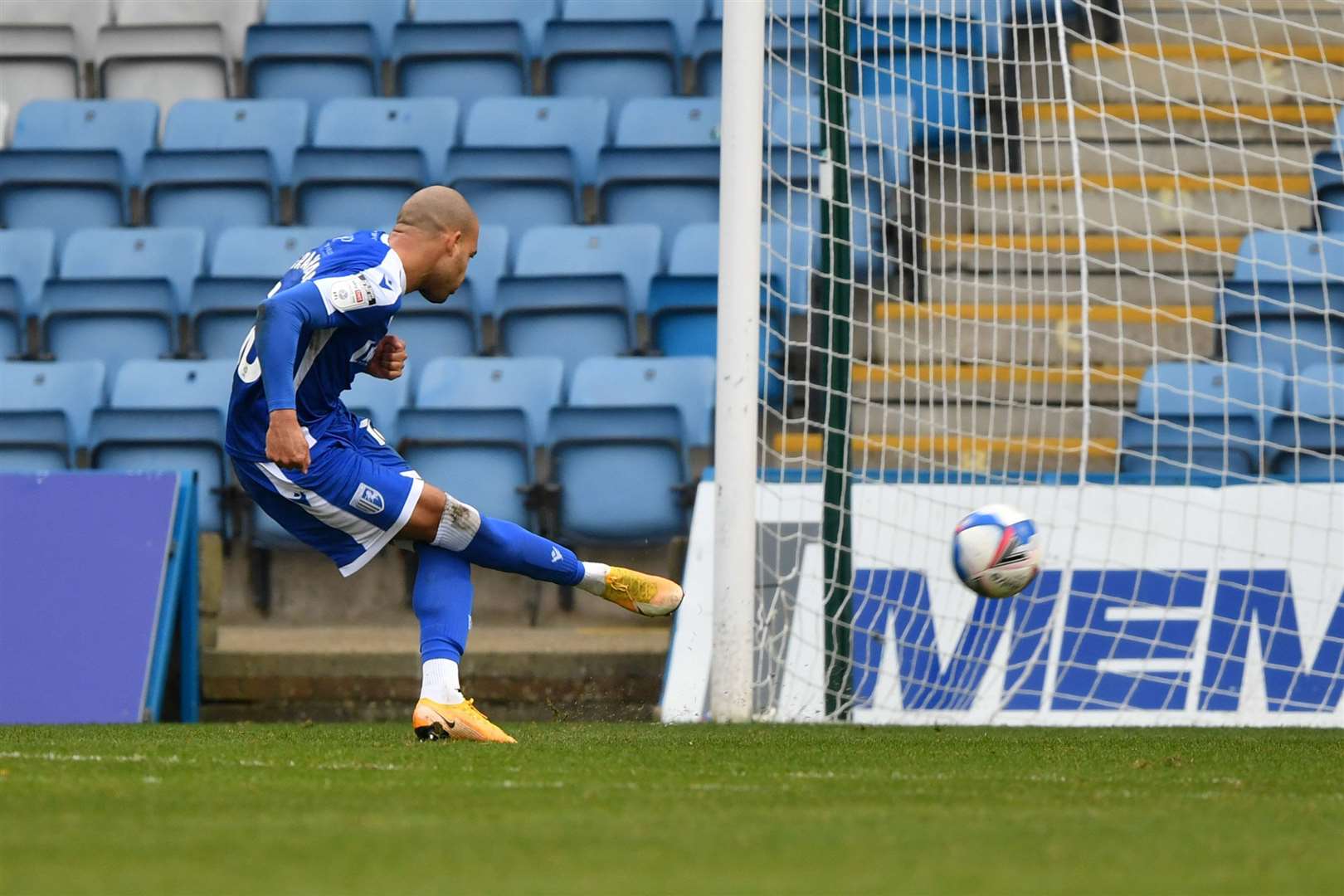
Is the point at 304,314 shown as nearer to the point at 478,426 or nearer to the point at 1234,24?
the point at 478,426

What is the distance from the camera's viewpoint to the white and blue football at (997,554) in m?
5.20

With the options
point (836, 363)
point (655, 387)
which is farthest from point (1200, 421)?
point (655, 387)

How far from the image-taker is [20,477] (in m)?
7.01

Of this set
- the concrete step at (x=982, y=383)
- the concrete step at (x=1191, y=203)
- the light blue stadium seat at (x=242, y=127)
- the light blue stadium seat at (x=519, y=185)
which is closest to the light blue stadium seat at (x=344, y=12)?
the light blue stadium seat at (x=242, y=127)

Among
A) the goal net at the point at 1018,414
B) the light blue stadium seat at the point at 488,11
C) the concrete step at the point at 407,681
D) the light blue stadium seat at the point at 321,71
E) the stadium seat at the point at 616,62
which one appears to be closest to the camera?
the goal net at the point at 1018,414

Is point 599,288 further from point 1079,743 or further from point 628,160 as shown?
point 1079,743

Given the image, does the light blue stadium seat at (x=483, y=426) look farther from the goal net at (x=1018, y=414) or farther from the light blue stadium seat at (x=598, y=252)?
the goal net at (x=1018, y=414)

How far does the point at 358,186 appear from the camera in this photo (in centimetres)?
959

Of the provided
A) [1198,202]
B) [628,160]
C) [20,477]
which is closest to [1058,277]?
[1198,202]

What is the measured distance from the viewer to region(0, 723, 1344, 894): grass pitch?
2.43 m

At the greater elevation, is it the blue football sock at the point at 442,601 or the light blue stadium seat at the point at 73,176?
the light blue stadium seat at the point at 73,176

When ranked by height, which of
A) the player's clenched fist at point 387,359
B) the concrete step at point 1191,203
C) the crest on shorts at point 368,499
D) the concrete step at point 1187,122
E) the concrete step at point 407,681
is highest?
the concrete step at point 1187,122

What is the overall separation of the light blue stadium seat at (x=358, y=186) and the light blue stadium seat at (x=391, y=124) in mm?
263

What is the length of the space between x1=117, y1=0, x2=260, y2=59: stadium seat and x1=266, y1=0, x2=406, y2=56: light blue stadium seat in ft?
1.74
